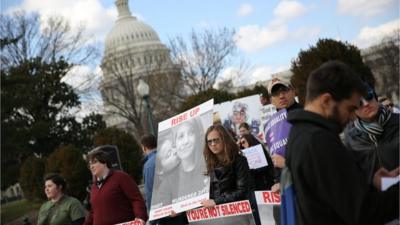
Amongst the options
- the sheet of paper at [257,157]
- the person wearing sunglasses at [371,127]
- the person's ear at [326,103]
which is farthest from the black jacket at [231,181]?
the person's ear at [326,103]

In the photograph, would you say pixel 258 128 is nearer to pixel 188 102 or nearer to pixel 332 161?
pixel 188 102

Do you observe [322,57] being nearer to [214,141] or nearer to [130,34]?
[214,141]

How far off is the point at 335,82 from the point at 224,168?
119 inches

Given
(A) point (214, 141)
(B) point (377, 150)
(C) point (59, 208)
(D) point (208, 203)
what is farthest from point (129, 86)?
(B) point (377, 150)

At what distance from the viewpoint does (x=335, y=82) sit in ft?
8.26

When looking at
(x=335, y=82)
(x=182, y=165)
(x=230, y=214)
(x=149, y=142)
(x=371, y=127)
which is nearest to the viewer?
(x=335, y=82)

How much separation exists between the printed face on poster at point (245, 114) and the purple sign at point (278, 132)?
1144 centimetres

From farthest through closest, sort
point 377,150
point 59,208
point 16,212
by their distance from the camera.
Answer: point 16,212, point 59,208, point 377,150

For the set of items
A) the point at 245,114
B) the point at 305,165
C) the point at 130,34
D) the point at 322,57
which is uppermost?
the point at 130,34

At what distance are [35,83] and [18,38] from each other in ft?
9.92

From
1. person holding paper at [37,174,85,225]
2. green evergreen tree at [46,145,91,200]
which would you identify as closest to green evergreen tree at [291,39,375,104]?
green evergreen tree at [46,145,91,200]

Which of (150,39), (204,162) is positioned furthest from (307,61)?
(150,39)

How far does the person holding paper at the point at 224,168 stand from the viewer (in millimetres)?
5422

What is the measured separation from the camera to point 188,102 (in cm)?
2725
